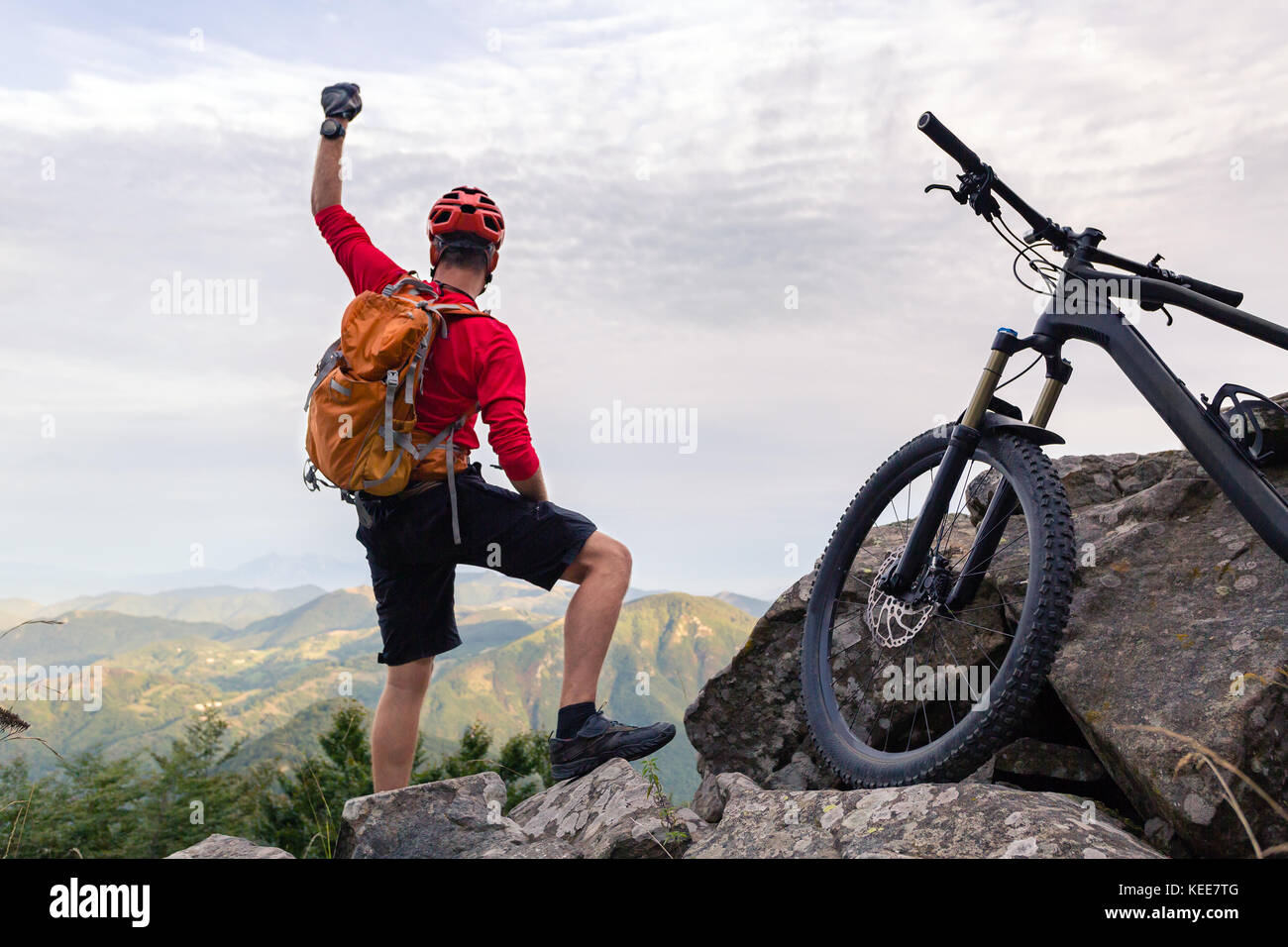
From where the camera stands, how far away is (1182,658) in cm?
409

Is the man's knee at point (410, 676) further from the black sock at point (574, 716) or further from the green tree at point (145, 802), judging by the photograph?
the green tree at point (145, 802)

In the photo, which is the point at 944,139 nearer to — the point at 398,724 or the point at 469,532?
the point at 469,532

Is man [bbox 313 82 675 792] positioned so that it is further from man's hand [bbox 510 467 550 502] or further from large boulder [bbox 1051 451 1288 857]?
large boulder [bbox 1051 451 1288 857]

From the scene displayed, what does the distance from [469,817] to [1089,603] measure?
3.41 meters

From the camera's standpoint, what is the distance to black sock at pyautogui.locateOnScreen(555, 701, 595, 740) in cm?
503

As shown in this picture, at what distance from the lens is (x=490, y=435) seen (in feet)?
15.4

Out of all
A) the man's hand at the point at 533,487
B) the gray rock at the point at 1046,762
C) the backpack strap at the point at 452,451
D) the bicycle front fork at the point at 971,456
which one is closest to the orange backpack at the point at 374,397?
the backpack strap at the point at 452,451

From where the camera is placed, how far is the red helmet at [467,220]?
16.9ft

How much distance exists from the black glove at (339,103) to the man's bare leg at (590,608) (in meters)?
2.94

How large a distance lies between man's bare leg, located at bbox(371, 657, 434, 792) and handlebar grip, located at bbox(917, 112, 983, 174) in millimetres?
4097

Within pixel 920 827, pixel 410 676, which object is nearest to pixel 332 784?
pixel 410 676
